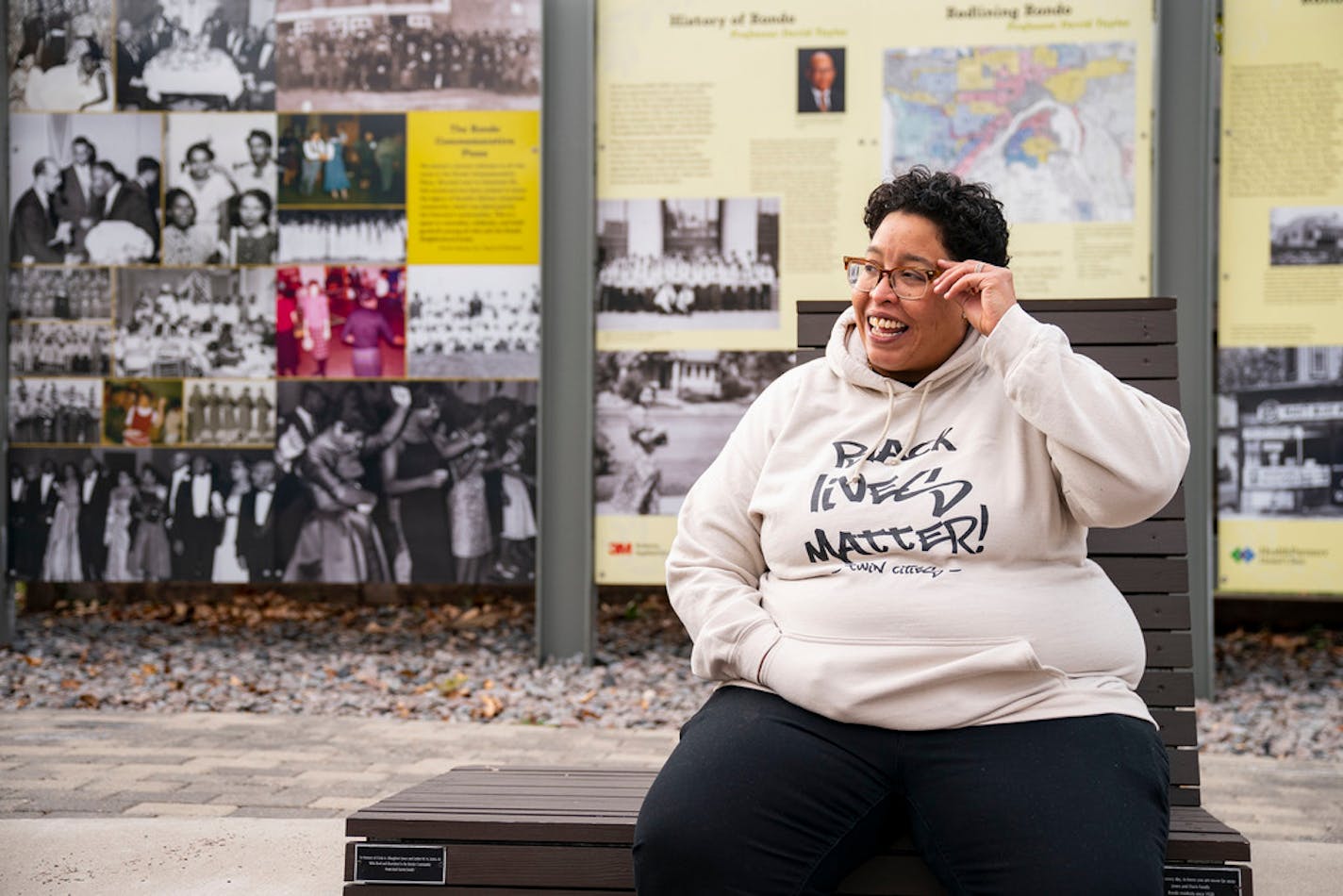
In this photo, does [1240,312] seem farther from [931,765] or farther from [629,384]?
[931,765]

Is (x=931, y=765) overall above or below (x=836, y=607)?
below

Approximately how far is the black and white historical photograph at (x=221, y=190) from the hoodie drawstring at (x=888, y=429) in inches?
182

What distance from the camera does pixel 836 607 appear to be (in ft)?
8.54

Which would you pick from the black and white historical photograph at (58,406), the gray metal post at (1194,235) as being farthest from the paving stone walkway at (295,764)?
the black and white historical photograph at (58,406)

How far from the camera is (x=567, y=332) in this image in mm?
6547

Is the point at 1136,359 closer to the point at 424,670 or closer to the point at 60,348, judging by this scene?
the point at 424,670

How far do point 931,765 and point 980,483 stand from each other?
0.52 m

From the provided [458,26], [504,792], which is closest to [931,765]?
[504,792]

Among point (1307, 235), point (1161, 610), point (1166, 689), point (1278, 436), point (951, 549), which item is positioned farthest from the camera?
point (1278, 436)

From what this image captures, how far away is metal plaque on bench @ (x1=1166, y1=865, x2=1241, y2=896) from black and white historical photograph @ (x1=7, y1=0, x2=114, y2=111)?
6.08 meters

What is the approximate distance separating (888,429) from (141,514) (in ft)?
16.5

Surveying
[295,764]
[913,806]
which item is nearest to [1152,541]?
[913,806]

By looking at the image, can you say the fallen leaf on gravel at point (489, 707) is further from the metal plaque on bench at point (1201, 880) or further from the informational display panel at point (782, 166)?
the metal plaque on bench at point (1201, 880)

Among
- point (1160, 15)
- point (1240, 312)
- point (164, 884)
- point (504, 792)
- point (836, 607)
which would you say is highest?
point (1160, 15)
